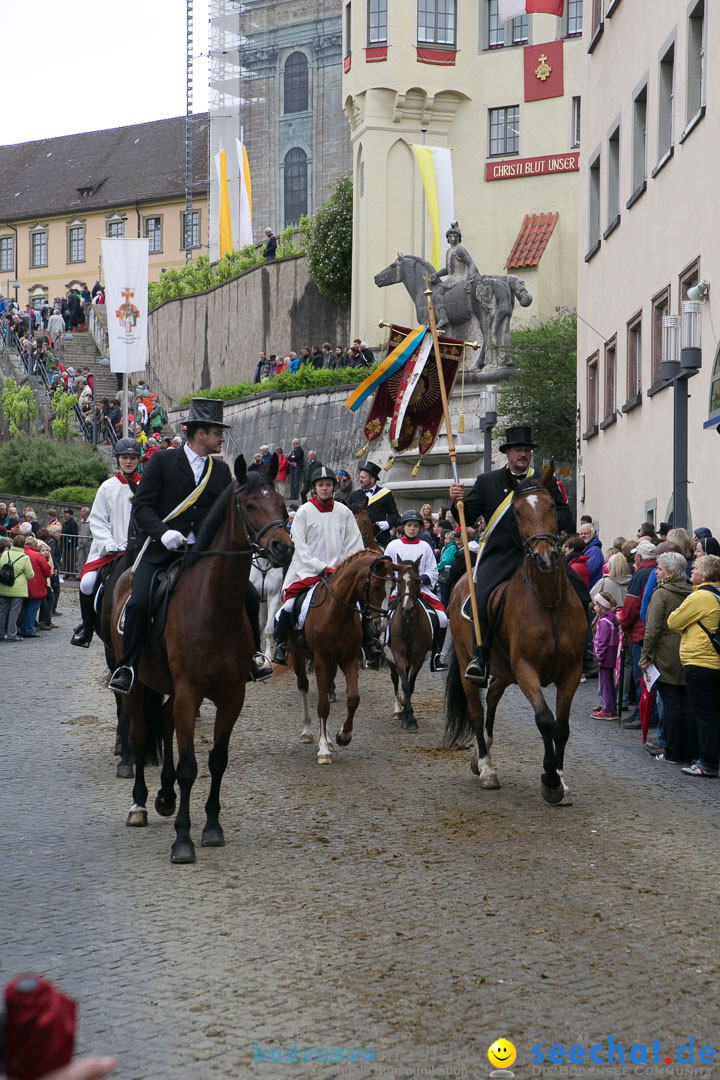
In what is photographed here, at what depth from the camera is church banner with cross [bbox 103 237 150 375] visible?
3812cm

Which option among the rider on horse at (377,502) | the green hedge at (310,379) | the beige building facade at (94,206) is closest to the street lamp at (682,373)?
the rider on horse at (377,502)

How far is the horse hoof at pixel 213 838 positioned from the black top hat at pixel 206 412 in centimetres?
260

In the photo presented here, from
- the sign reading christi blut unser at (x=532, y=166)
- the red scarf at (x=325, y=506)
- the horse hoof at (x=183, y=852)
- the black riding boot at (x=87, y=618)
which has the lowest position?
the horse hoof at (x=183, y=852)

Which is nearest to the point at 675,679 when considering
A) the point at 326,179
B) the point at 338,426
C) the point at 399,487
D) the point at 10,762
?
the point at 10,762

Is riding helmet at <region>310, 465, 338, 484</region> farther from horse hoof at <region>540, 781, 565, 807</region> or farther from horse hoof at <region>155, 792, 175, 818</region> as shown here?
horse hoof at <region>155, 792, 175, 818</region>

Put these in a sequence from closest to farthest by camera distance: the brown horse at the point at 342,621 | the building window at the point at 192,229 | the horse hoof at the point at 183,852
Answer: the horse hoof at the point at 183,852 < the brown horse at the point at 342,621 < the building window at the point at 192,229

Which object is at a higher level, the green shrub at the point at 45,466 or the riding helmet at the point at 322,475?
the green shrub at the point at 45,466

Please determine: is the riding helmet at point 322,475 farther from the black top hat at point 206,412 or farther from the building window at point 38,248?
the building window at point 38,248

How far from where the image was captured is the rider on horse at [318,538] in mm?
14297

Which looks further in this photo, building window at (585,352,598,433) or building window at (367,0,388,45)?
building window at (367,0,388,45)

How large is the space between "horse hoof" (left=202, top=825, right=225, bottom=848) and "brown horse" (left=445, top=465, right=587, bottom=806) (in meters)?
2.28

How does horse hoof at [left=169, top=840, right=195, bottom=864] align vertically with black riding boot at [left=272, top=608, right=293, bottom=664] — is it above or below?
below

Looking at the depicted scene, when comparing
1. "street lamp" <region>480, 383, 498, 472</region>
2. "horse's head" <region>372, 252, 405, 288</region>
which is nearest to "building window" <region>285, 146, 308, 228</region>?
"horse's head" <region>372, 252, 405, 288</region>

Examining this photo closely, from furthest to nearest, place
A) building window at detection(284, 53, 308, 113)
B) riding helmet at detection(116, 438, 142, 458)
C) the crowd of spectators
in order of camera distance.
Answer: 1. building window at detection(284, 53, 308, 113)
2. the crowd of spectators
3. riding helmet at detection(116, 438, 142, 458)
